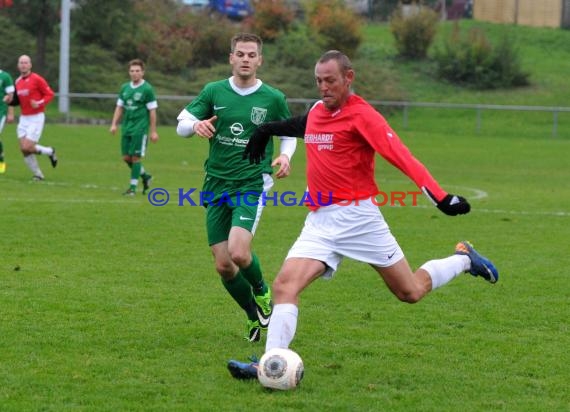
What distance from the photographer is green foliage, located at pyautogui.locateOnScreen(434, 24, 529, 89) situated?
4425 centimetres

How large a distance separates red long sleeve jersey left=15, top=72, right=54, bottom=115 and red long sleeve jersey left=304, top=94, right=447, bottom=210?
43.9 feet

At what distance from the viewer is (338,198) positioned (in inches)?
247

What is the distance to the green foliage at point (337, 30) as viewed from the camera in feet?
150

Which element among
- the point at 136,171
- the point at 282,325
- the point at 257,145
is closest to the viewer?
the point at 282,325

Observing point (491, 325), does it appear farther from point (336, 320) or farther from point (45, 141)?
point (45, 141)

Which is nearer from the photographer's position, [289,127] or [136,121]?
[289,127]

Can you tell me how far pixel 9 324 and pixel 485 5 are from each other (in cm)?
5198

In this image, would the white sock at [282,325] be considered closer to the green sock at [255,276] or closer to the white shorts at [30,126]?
the green sock at [255,276]

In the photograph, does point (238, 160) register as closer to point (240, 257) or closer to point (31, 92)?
point (240, 257)

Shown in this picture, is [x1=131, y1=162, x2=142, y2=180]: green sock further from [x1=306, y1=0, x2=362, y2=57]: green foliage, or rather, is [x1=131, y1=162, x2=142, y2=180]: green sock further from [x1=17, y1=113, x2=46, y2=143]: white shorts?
[x1=306, y1=0, x2=362, y2=57]: green foliage

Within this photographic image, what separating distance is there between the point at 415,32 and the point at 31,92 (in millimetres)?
30675

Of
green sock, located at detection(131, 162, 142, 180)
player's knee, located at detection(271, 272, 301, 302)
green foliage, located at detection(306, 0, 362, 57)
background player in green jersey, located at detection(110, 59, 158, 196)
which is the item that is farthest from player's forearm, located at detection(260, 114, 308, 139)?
green foliage, located at detection(306, 0, 362, 57)

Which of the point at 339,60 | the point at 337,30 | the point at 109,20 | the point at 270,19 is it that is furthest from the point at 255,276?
the point at 270,19

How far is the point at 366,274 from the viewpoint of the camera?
10.2 metres
